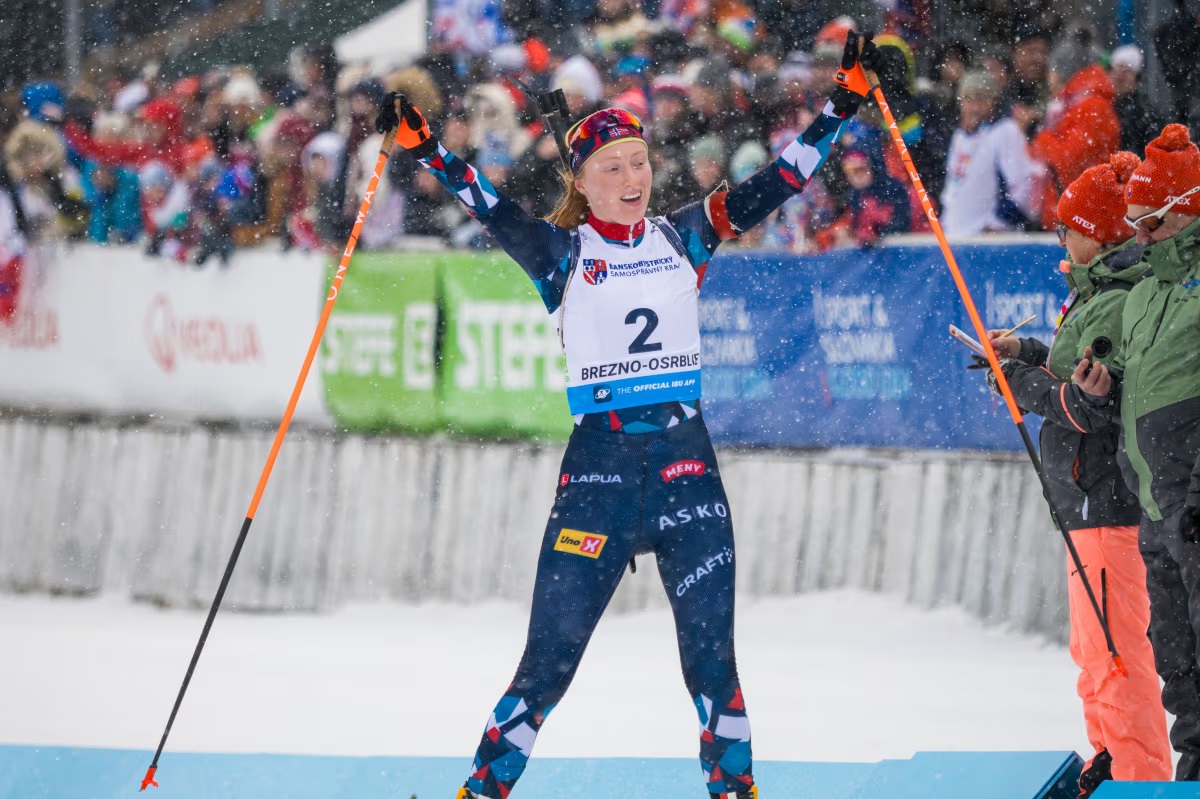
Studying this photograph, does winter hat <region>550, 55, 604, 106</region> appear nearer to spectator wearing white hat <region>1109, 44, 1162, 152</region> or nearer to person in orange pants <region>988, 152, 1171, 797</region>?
spectator wearing white hat <region>1109, 44, 1162, 152</region>

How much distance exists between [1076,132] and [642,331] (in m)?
4.39

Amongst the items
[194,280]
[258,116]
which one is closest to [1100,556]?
[194,280]

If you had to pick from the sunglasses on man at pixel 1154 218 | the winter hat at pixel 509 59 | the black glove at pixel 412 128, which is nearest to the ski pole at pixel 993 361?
the sunglasses on man at pixel 1154 218

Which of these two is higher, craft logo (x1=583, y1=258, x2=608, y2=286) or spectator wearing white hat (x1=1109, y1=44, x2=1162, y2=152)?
spectator wearing white hat (x1=1109, y1=44, x2=1162, y2=152)

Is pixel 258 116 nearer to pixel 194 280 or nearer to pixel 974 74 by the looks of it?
pixel 194 280

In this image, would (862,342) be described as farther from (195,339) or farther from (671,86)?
(195,339)

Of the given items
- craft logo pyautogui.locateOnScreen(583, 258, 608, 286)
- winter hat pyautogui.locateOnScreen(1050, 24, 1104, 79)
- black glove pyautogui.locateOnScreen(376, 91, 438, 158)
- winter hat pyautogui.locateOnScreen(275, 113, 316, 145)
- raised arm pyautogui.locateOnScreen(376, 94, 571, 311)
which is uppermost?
winter hat pyautogui.locateOnScreen(1050, 24, 1104, 79)

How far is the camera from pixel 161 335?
29.1ft

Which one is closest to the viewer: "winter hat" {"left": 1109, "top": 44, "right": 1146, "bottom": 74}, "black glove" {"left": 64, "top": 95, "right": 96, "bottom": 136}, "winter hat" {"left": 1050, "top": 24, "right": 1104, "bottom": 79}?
"winter hat" {"left": 1109, "top": 44, "right": 1146, "bottom": 74}

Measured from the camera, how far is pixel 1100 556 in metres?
4.50

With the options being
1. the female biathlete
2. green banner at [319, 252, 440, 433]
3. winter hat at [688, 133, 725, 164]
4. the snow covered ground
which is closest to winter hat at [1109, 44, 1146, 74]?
winter hat at [688, 133, 725, 164]

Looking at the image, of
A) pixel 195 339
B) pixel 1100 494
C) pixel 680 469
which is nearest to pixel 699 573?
pixel 680 469

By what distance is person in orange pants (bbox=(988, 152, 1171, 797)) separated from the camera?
435 centimetres

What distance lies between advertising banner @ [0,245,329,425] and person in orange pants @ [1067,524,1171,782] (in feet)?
17.1
